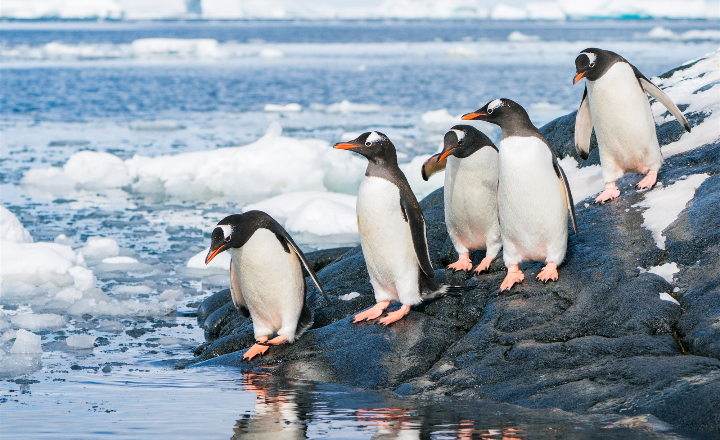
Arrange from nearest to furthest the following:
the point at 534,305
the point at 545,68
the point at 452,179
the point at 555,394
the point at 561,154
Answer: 1. the point at 555,394
2. the point at 534,305
3. the point at 452,179
4. the point at 561,154
5. the point at 545,68

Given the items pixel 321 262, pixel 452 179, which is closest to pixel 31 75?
pixel 321 262

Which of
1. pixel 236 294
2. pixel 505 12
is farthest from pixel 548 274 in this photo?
pixel 505 12

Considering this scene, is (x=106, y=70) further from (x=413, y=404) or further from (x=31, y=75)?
(x=413, y=404)

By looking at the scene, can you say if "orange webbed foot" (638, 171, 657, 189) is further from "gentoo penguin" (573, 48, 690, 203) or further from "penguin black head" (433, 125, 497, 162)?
"penguin black head" (433, 125, 497, 162)

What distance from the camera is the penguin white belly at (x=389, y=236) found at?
15.2 ft

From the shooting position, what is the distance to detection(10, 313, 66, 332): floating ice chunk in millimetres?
5965

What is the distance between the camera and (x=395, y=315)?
182 inches

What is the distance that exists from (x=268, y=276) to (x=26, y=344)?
67.0 inches

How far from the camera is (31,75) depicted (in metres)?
32.8

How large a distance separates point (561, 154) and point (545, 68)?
1205 inches

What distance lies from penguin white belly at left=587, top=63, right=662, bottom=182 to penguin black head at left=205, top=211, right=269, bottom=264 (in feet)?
7.17

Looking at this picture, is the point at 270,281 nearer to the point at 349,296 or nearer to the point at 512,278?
the point at 349,296

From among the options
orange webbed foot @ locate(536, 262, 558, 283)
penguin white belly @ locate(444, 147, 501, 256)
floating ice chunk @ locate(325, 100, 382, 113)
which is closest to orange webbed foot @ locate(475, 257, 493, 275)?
penguin white belly @ locate(444, 147, 501, 256)

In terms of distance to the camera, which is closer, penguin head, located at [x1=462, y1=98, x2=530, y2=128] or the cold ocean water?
the cold ocean water
